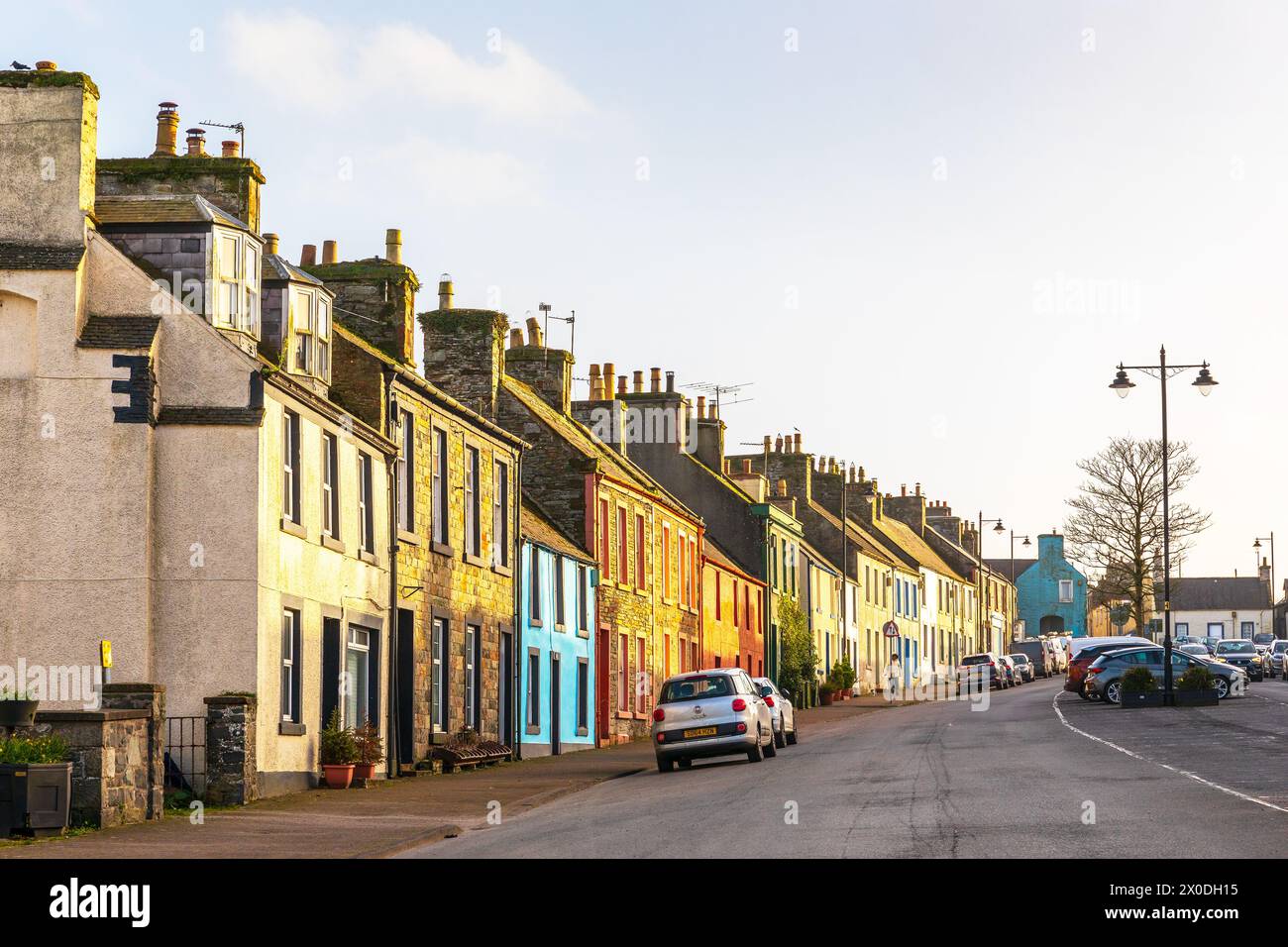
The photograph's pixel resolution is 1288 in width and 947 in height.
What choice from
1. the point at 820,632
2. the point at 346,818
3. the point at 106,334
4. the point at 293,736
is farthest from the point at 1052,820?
the point at 820,632

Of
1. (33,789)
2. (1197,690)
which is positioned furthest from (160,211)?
(1197,690)

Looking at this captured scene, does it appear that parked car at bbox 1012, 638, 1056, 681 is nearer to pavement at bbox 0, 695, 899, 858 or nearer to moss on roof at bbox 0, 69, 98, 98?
pavement at bbox 0, 695, 899, 858

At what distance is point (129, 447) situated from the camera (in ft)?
77.1

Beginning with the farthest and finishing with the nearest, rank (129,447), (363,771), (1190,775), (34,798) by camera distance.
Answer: (363,771) → (1190,775) → (129,447) → (34,798)

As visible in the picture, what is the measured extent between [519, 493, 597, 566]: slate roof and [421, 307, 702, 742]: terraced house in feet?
0.68

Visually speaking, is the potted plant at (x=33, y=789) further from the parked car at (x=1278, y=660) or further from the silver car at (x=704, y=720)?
the parked car at (x=1278, y=660)

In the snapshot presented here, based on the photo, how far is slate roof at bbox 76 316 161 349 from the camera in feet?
76.9

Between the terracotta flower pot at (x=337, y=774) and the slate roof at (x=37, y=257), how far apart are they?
324 inches

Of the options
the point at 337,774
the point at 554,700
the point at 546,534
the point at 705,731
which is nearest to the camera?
the point at 337,774

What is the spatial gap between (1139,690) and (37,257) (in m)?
34.2

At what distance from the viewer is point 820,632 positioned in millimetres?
74312

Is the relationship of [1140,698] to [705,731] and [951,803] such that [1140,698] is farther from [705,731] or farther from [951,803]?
[951,803]

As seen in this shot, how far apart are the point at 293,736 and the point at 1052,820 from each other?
12097 mm

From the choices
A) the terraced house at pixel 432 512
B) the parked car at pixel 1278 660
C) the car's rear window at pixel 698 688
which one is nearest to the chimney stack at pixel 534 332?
the terraced house at pixel 432 512
